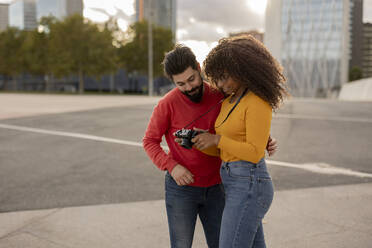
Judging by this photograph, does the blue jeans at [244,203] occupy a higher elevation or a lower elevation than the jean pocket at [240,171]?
lower

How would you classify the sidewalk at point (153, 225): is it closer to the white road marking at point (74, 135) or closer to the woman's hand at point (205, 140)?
the woman's hand at point (205, 140)

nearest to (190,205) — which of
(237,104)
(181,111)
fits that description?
(181,111)

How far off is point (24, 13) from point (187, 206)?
12368 centimetres

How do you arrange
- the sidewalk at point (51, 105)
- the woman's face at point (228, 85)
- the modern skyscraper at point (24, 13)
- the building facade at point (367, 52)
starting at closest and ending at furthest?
the woman's face at point (228, 85), the sidewalk at point (51, 105), the modern skyscraper at point (24, 13), the building facade at point (367, 52)

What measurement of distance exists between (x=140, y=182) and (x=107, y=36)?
167 feet

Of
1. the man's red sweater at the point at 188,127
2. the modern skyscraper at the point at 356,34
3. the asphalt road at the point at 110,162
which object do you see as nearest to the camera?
the man's red sweater at the point at 188,127

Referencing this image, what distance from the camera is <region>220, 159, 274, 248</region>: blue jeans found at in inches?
72.0

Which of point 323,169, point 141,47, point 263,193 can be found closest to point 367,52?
→ point 141,47

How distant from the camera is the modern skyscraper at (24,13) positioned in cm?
10862

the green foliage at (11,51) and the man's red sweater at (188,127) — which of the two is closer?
the man's red sweater at (188,127)

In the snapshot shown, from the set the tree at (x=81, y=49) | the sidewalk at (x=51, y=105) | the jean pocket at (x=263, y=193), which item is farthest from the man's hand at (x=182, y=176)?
the tree at (x=81, y=49)

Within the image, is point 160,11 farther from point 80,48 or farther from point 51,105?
point 51,105

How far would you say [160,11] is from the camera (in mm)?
87500

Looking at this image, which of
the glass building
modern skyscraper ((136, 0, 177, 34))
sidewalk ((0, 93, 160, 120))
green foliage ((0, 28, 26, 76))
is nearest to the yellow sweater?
sidewalk ((0, 93, 160, 120))
